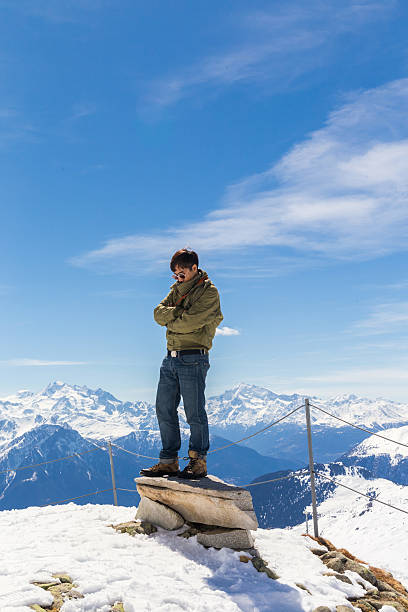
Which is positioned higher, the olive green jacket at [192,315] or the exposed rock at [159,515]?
the olive green jacket at [192,315]

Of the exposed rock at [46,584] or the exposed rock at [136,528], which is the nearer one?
the exposed rock at [46,584]

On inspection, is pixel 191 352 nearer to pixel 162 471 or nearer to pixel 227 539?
pixel 162 471

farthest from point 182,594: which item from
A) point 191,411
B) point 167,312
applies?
point 167,312

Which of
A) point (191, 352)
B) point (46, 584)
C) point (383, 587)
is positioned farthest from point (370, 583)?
point (46, 584)

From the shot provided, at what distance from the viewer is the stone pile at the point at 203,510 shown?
6973 millimetres

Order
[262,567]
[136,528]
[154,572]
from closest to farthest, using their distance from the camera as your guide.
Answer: [154,572] → [262,567] → [136,528]

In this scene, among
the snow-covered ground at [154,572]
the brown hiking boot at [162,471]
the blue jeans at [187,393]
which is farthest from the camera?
the brown hiking boot at [162,471]

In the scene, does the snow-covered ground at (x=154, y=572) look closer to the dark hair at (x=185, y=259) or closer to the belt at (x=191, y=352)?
the belt at (x=191, y=352)

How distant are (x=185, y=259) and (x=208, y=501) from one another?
366cm

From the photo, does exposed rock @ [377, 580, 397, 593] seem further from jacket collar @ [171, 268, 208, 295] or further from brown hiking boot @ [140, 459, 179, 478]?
jacket collar @ [171, 268, 208, 295]

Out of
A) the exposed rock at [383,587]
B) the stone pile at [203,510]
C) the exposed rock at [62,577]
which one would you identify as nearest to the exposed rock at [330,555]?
the exposed rock at [383,587]

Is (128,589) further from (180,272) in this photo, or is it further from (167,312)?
(180,272)

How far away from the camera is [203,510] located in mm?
7301

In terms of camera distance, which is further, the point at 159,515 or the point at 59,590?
the point at 159,515
